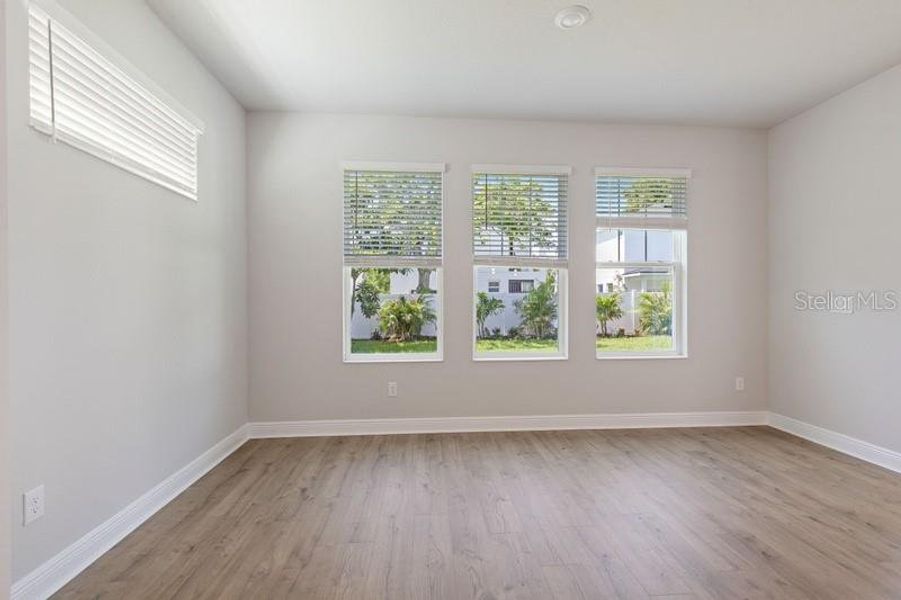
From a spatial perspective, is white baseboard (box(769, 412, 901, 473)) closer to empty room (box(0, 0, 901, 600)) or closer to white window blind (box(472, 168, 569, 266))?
empty room (box(0, 0, 901, 600))

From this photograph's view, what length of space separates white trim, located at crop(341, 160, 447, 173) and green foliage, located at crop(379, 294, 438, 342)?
1.13 m

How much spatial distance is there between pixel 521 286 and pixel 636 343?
1.27 meters

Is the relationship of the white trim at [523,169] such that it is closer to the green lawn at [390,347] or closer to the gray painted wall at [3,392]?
the green lawn at [390,347]

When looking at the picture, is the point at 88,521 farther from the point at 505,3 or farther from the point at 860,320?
the point at 860,320

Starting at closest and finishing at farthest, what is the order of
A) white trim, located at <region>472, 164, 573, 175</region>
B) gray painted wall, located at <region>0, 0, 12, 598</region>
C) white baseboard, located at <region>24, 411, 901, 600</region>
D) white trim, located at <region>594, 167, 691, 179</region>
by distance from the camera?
gray painted wall, located at <region>0, 0, 12, 598</region>, white baseboard, located at <region>24, 411, 901, 600</region>, white trim, located at <region>472, 164, 573, 175</region>, white trim, located at <region>594, 167, 691, 179</region>

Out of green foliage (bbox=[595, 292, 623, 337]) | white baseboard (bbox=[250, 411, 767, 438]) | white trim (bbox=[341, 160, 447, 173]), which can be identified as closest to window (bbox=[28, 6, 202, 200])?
white trim (bbox=[341, 160, 447, 173])

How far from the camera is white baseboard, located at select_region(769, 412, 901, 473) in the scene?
3137mm

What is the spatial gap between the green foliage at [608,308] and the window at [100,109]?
138 inches

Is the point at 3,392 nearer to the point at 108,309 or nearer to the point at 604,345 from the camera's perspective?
the point at 108,309

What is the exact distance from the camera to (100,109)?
2096 millimetres

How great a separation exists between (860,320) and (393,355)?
3.74 meters

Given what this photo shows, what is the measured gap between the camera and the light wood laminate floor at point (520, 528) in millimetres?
1866

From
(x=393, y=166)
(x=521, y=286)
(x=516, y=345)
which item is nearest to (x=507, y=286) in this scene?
(x=521, y=286)

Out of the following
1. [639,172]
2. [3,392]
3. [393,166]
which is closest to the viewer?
[3,392]
